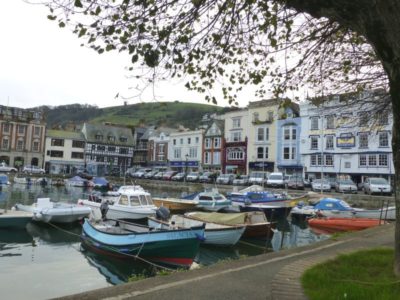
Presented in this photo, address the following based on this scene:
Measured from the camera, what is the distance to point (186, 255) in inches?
592

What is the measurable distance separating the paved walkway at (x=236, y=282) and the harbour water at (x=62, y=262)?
438 cm

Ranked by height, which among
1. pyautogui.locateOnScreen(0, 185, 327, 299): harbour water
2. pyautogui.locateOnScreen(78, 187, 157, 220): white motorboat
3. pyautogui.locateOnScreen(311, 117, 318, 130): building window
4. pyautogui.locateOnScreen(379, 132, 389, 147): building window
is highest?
pyautogui.locateOnScreen(311, 117, 318, 130): building window

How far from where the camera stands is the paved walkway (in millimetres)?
6012

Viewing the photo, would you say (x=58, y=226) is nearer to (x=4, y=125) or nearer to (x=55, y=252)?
(x=55, y=252)

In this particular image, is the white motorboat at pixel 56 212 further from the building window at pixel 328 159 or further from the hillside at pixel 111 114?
the hillside at pixel 111 114

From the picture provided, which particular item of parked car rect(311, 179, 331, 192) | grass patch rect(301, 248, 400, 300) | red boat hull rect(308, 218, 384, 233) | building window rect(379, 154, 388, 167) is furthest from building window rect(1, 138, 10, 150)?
grass patch rect(301, 248, 400, 300)

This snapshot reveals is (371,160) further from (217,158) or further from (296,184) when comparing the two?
(217,158)

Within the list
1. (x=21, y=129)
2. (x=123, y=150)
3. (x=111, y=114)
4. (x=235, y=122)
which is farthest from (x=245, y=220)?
(x=111, y=114)

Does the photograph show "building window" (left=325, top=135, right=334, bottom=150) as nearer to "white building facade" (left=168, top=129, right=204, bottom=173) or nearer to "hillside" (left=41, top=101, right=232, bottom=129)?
"white building facade" (left=168, top=129, right=204, bottom=173)

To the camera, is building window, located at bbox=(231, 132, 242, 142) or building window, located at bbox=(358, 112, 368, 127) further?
building window, located at bbox=(231, 132, 242, 142)

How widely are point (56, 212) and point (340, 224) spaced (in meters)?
17.2

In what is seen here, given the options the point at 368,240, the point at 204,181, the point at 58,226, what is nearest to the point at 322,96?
the point at 368,240

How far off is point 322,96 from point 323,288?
7.20m

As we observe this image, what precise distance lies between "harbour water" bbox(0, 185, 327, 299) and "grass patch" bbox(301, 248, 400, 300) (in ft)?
18.2
